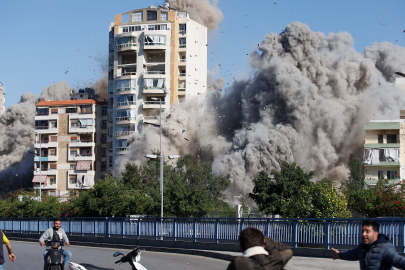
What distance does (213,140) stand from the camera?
262 feet

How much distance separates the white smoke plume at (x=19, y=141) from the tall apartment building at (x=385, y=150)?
2183 inches

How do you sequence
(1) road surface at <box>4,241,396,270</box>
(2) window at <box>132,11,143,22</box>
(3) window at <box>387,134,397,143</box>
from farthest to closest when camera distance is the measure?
(2) window at <box>132,11,143,22</box> < (3) window at <box>387,134,397,143</box> < (1) road surface at <box>4,241,396,270</box>

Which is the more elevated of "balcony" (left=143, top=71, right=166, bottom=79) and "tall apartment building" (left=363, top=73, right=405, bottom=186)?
"balcony" (left=143, top=71, right=166, bottom=79)

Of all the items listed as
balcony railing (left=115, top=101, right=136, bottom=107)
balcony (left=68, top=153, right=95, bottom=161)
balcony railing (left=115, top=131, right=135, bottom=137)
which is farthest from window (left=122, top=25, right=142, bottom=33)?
balcony (left=68, top=153, right=95, bottom=161)

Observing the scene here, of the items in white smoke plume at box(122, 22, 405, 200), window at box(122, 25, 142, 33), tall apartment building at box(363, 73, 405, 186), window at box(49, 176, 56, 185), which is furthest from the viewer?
window at box(49, 176, 56, 185)

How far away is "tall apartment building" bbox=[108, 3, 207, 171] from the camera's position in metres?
77.2

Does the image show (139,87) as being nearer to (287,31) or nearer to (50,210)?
(287,31)

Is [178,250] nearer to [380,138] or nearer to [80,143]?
[380,138]

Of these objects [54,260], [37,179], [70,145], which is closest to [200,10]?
[70,145]

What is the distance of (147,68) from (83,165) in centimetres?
1677

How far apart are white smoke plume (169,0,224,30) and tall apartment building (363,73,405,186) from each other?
39.4 meters

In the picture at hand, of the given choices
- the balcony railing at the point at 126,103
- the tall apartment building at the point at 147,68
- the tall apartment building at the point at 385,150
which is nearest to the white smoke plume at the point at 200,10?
the tall apartment building at the point at 147,68

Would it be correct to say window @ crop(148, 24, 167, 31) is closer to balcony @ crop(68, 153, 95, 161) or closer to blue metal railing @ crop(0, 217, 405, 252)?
balcony @ crop(68, 153, 95, 161)

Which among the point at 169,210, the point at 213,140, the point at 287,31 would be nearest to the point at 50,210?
the point at 169,210
